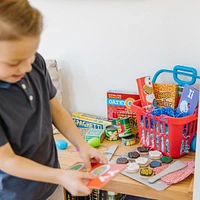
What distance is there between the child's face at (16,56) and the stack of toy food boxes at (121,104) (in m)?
0.68

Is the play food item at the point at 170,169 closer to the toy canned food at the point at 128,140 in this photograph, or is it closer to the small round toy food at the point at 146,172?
the small round toy food at the point at 146,172

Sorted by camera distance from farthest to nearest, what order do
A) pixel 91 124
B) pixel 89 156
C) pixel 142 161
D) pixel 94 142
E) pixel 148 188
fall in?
pixel 91 124
pixel 94 142
pixel 142 161
pixel 148 188
pixel 89 156

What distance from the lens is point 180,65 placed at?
1340mm

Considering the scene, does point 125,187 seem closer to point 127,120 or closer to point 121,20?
point 127,120

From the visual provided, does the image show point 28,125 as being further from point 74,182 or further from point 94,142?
point 94,142

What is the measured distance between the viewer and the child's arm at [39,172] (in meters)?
0.78

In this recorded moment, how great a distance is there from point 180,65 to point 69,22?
17.1 inches

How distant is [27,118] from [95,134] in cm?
57

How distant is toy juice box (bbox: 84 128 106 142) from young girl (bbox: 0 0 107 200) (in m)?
0.41

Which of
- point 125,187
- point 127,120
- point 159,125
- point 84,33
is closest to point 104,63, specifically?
point 84,33

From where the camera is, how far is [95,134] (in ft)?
4.60

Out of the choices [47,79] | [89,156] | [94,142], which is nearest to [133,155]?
[94,142]

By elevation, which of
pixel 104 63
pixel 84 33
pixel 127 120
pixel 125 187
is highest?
pixel 84 33

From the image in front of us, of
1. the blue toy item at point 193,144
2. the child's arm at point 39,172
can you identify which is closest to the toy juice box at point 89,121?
the blue toy item at point 193,144
